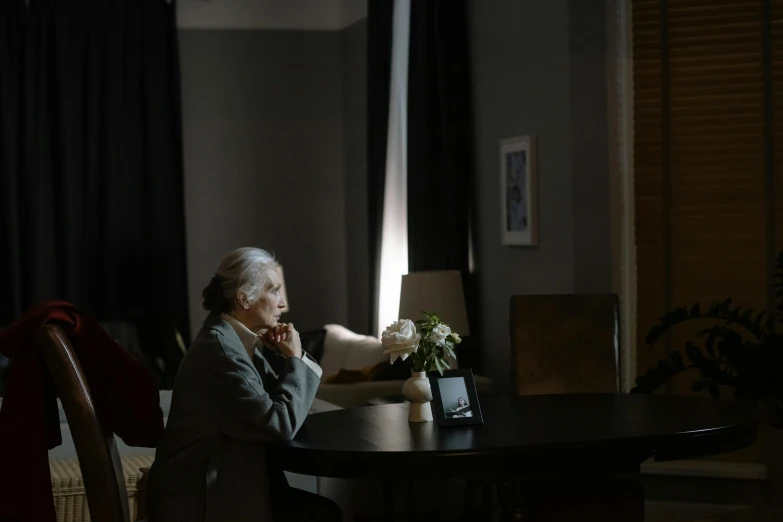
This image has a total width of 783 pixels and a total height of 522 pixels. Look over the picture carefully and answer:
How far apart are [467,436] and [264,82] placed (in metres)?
4.97

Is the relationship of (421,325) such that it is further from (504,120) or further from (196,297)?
(196,297)

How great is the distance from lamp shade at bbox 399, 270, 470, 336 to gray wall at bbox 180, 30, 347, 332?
246cm

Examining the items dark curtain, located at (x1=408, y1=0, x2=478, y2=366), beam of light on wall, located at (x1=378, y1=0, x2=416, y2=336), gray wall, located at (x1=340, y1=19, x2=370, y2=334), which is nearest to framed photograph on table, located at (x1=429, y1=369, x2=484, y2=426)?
dark curtain, located at (x1=408, y1=0, x2=478, y2=366)

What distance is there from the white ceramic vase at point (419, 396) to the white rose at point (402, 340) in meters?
0.08

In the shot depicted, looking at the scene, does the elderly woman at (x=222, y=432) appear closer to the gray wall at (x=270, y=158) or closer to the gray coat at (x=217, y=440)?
the gray coat at (x=217, y=440)

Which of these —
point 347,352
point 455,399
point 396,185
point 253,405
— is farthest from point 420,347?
point 396,185

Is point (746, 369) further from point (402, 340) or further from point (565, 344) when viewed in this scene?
point (402, 340)

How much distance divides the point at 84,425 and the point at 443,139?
Result: 3.23m

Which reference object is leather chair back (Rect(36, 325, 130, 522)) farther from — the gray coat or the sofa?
the sofa

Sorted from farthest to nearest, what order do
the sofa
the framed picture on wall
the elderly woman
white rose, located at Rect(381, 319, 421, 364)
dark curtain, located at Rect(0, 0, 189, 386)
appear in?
1. dark curtain, located at Rect(0, 0, 189, 386)
2. the framed picture on wall
3. the sofa
4. white rose, located at Rect(381, 319, 421, 364)
5. the elderly woman

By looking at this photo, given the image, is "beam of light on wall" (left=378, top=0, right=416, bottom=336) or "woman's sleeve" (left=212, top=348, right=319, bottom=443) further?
"beam of light on wall" (left=378, top=0, right=416, bottom=336)

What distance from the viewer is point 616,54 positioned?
4547 millimetres

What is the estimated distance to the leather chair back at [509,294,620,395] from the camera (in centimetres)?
394

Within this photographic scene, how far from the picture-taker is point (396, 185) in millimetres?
6336
